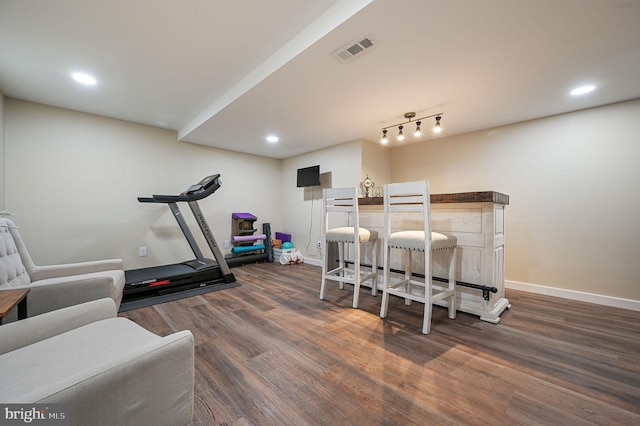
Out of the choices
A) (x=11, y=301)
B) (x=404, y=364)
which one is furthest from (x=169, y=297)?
(x=404, y=364)

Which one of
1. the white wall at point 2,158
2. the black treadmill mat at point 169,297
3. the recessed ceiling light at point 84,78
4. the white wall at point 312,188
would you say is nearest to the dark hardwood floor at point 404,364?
the black treadmill mat at point 169,297

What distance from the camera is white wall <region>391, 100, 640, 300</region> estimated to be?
2588 millimetres

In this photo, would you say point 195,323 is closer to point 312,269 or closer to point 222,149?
point 312,269

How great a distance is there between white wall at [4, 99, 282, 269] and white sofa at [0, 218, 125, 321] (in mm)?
1429

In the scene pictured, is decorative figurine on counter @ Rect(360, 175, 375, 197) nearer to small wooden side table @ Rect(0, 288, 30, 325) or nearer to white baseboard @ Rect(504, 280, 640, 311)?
white baseboard @ Rect(504, 280, 640, 311)

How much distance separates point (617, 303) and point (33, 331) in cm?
477

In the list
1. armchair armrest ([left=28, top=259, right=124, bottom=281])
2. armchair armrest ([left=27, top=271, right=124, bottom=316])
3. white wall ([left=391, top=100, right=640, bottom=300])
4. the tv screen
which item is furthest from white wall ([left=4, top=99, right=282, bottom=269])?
white wall ([left=391, top=100, right=640, bottom=300])

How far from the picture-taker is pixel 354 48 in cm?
182

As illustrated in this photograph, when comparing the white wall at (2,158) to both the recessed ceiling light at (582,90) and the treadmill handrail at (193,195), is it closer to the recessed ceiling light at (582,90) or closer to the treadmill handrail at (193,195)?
the treadmill handrail at (193,195)

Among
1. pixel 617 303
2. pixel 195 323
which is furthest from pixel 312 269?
pixel 617 303

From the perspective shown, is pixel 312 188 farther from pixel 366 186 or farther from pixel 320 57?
pixel 320 57

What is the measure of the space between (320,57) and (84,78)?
8.13ft

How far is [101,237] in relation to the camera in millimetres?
3354

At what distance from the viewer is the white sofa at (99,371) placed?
2.22 ft
